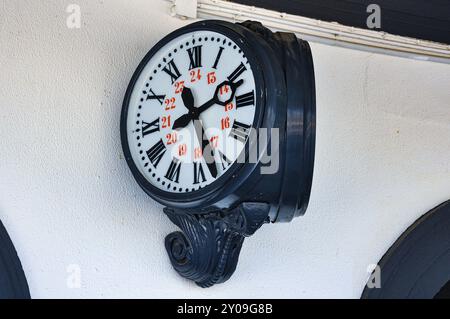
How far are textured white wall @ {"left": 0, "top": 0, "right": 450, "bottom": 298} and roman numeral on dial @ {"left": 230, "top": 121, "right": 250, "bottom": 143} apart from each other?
1.17 ft

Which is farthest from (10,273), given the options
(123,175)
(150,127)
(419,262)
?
(419,262)

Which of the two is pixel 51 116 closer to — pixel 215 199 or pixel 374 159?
pixel 215 199

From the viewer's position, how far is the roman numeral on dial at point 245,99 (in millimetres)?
1546

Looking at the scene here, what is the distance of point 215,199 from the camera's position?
153 centimetres

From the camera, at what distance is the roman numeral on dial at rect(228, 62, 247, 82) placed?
1.59 metres

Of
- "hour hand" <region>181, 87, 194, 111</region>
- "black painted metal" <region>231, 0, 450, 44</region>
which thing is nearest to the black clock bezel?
"hour hand" <region>181, 87, 194, 111</region>

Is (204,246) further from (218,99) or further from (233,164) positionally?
(218,99)

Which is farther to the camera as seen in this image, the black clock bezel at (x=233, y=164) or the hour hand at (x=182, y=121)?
the hour hand at (x=182, y=121)

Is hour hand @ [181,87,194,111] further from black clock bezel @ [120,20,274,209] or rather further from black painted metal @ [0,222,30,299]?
black painted metal @ [0,222,30,299]

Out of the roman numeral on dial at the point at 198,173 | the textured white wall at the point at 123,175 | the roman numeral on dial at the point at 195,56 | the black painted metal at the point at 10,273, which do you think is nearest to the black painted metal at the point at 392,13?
the textured white wall at the point at 123,175

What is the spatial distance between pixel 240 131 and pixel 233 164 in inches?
3.1

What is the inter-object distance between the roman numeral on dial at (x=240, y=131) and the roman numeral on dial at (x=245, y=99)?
47mm

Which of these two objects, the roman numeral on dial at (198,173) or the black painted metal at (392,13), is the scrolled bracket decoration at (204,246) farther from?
the black painted metal at (392,13)

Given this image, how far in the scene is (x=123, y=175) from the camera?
176 cm
